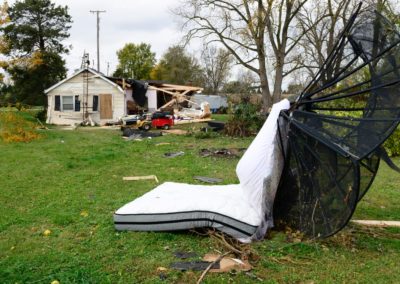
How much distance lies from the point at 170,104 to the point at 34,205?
2255 cm

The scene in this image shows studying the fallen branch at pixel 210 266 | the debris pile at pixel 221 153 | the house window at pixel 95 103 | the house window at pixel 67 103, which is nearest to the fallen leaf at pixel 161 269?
the fallen branch at pixel 210 266

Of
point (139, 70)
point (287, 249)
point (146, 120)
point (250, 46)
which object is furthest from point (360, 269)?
point (139, 70)

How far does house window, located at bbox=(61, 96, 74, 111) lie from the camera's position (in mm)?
26852

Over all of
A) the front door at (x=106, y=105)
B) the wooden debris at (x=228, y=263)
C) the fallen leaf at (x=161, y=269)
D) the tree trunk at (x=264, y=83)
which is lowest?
the fallen leaf at (x=161, y=269)

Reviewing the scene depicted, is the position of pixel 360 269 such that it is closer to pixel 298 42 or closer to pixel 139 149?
pixel 139 149

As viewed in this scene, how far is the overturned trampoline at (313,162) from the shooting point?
175 inches

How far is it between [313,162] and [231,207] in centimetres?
123

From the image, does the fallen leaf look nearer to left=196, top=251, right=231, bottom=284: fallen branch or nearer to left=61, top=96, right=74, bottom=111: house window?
left=196, top=251, right=231, bottom=284: fallen branch

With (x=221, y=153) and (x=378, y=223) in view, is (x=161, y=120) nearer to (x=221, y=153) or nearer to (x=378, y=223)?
(x=221, y=153)

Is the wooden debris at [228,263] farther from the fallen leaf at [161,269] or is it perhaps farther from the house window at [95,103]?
the house window at [95,103]

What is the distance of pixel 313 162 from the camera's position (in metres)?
4.80

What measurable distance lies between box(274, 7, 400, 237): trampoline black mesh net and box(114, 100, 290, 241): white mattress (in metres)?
0.24

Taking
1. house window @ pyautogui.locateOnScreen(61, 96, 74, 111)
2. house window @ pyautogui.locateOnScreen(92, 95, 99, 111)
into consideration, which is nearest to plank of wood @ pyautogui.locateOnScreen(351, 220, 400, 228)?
house window @ pyautogui.locateOnScreen(92, 95, 99, 111)

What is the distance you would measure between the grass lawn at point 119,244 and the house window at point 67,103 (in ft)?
59.9
